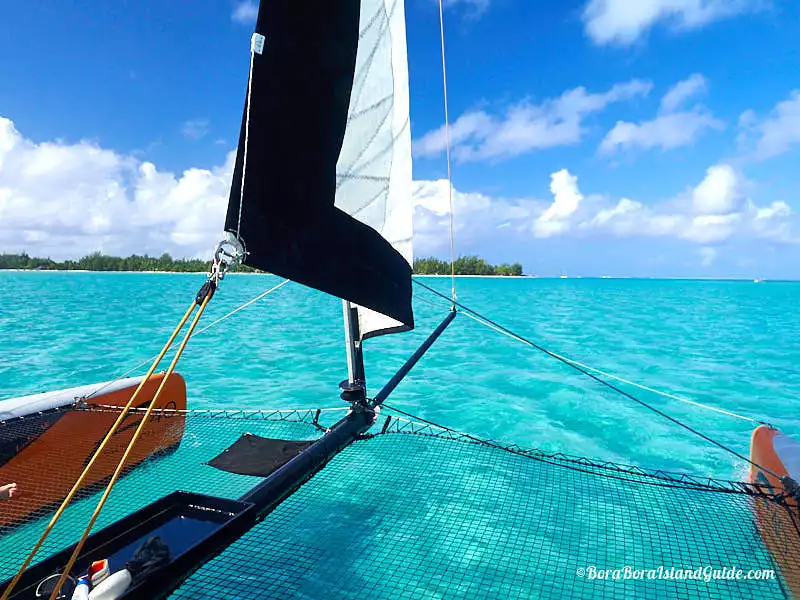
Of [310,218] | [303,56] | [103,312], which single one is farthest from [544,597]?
[103,312]

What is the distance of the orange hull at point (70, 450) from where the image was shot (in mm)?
3631

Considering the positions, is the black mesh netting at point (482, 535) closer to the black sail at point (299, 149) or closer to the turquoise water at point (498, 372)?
the black sail at point (299, 149)

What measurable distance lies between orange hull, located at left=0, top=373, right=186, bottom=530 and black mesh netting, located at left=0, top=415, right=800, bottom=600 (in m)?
0.15

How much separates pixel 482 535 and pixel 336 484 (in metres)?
1.66

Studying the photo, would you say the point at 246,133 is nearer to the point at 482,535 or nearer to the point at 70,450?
the point at 482,535

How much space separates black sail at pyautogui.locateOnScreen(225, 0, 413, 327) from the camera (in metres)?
2.06

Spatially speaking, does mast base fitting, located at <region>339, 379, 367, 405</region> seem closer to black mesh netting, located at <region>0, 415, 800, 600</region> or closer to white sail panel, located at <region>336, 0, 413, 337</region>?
white sail panel, located at <region>336, 0, 413, 337</region>

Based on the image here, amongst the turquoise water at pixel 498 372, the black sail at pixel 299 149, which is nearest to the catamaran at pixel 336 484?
the black sail at pixel 299 149

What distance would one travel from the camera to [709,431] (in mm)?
7762

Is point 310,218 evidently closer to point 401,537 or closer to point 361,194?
point 361,194

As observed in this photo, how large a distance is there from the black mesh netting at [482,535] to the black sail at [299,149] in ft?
6.63

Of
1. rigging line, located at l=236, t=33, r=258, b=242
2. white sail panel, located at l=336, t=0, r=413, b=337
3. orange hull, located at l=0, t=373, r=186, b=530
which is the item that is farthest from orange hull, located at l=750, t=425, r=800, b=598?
orange hull, located at l=0, t=373, r=186, b=530

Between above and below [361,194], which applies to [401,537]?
below

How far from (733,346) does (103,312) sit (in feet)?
85.1
